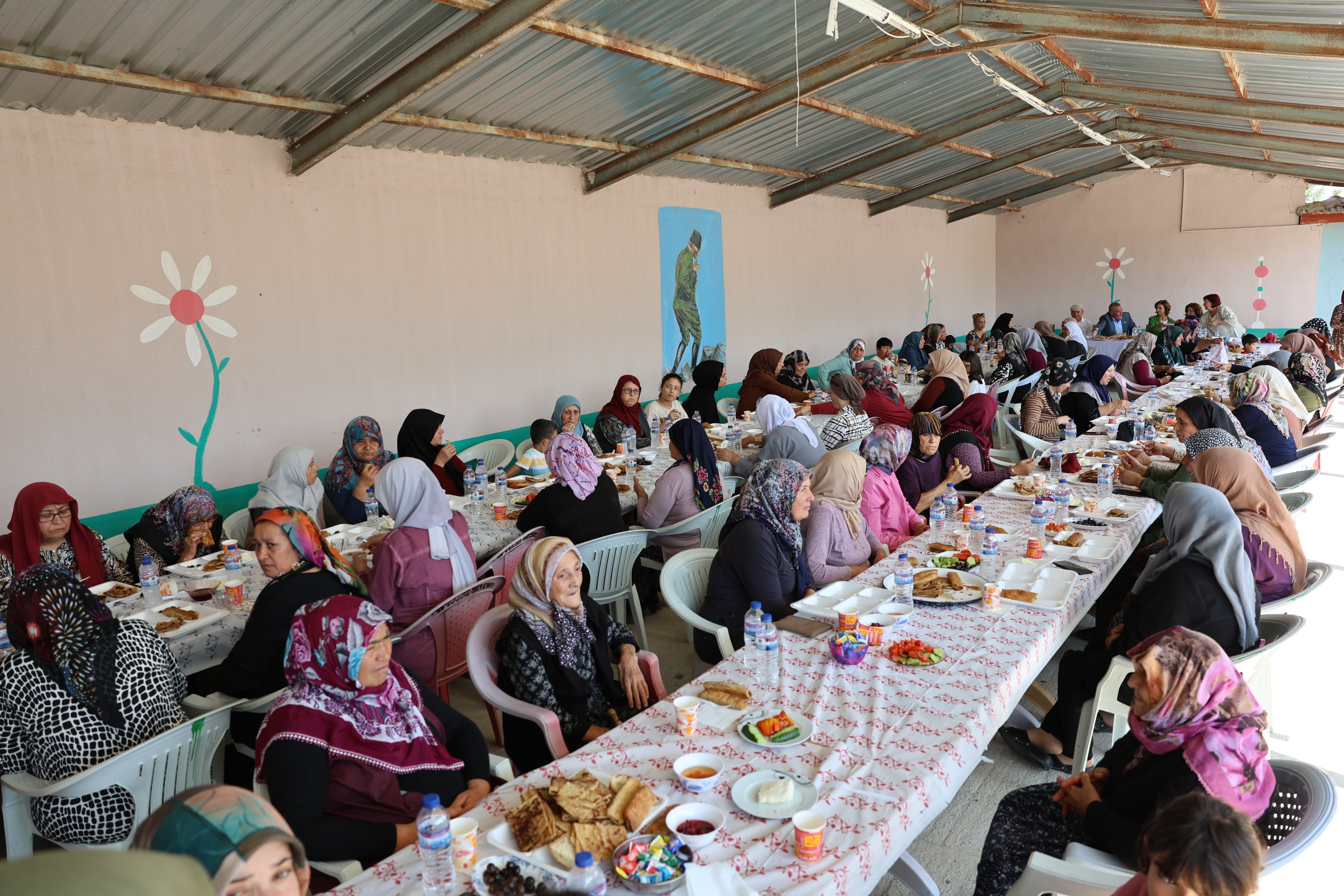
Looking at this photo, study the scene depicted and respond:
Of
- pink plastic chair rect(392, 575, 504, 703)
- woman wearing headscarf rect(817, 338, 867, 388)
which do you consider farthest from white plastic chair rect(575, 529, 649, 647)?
woman wearing headscarf rect(817, 338, 867, 388)

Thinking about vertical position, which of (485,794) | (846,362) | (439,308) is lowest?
(485,794)

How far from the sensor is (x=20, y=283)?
16.6 feet

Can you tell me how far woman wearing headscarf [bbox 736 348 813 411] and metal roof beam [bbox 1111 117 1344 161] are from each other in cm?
682

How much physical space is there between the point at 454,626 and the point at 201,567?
1.44 metres

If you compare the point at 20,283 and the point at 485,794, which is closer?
the point at 485,794

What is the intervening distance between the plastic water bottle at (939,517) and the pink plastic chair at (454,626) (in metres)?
2.12

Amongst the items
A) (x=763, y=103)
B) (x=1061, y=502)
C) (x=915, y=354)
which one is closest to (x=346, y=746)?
(x=1061, y=502)

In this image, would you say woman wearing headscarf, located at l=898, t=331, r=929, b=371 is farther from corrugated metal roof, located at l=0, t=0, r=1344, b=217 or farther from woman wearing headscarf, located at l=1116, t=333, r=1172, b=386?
corrugated metal roof, located at l=0, t=0, r=1344, b=217

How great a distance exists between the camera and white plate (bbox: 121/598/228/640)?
331cm

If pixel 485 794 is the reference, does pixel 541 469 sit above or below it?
above

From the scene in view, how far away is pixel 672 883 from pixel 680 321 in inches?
352

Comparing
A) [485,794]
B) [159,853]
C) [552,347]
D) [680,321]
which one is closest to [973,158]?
[680,321]

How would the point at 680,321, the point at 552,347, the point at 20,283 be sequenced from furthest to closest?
the point at 680,321, the point at 552,347, the point at 20,283

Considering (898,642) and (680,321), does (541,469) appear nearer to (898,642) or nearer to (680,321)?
(898,642)
